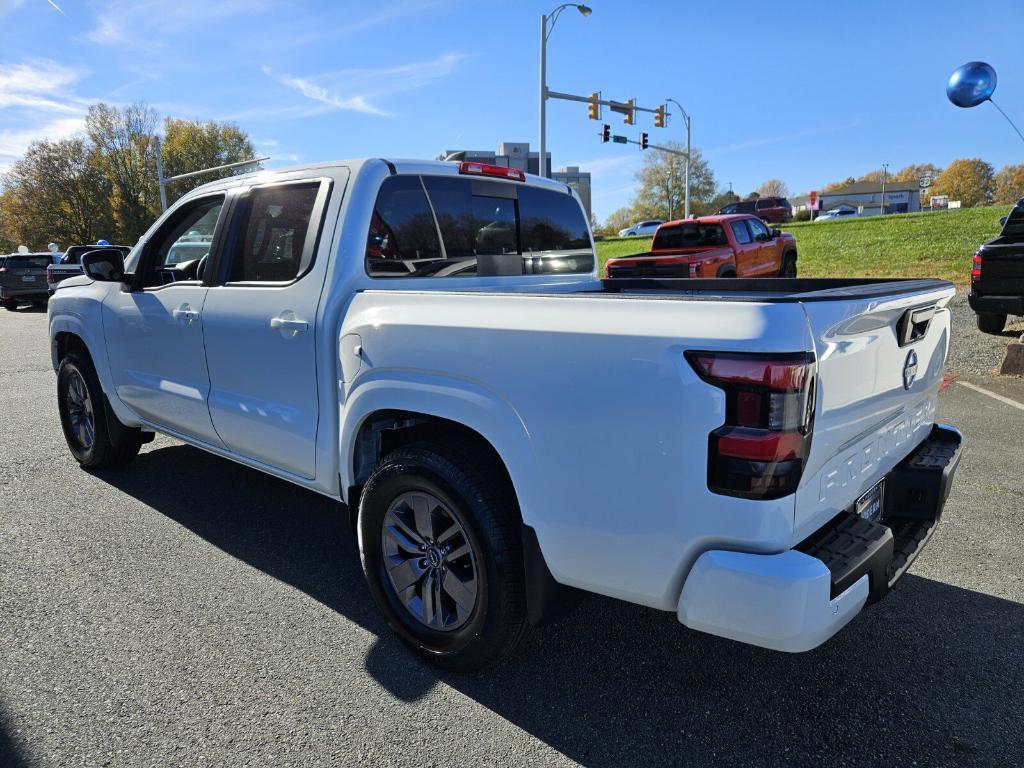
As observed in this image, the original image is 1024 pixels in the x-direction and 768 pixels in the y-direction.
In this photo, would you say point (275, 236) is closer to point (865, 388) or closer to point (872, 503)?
point (865, 388)

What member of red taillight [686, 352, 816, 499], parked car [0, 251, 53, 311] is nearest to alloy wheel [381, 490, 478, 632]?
red taillight [686, 352, 816, 499]

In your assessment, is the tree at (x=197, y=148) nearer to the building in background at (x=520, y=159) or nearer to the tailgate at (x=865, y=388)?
the building in background at (x=520, y=159)

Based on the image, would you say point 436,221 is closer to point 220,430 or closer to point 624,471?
point 220,430

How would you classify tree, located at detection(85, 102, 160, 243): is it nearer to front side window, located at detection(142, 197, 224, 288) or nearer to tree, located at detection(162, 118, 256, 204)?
tree, located at detection(162, 118, 256, 204)

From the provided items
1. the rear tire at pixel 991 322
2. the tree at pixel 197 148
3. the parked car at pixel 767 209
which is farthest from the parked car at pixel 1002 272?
the tree at pixel 197 148

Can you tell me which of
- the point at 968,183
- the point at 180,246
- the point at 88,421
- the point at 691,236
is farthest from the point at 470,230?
the point at 968,183

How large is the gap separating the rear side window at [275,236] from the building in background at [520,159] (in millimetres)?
801

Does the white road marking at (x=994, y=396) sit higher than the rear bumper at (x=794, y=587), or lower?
lower

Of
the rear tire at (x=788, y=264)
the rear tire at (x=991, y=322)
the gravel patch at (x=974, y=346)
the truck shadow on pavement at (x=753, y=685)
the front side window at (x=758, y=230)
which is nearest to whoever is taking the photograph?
the truck shadow on pavement at (x=753, y=685)

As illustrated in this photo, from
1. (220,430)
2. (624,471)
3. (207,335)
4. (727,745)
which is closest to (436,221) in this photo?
(207,335)

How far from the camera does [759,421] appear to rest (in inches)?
71.2

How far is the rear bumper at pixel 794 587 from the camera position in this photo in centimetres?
181

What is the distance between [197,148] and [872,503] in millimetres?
72917

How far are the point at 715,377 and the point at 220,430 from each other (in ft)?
8.98
